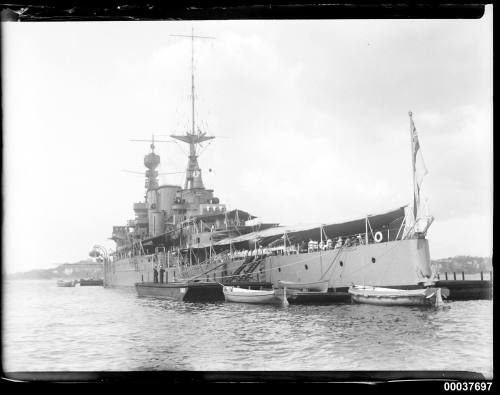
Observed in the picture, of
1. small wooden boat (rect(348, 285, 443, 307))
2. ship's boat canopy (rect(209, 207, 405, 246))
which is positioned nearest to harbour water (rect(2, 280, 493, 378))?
small wooden boat (rect(348, 285, 443, 307))

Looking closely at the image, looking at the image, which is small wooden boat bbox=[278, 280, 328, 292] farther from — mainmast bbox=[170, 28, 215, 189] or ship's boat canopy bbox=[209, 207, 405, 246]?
mainmast bbox=[170, 28, 215, 189]

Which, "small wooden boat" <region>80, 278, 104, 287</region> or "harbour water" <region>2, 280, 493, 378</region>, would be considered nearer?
"harbour water" <region>2, 280, 493, 378</region>

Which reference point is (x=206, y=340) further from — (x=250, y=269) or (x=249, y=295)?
(x=249, y=295)

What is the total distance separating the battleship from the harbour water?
1018mm

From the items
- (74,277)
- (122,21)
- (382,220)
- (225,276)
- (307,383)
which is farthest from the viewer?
(225,276)

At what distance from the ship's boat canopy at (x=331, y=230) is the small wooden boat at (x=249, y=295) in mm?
1767

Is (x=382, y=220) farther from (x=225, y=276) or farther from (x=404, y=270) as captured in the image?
(x=225, y=276)

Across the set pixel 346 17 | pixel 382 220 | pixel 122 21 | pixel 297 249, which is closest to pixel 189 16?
pixel 122 21

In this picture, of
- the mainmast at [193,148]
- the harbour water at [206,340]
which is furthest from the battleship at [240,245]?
the harbour water at [206,340]

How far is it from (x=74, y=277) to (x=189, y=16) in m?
3.11

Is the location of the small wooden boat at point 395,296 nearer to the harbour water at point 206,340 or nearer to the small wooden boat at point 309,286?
the small wooden boat at point 309,286

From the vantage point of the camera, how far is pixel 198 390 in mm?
4109

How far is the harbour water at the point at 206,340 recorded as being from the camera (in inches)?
174

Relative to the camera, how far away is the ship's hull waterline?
7.52 m
